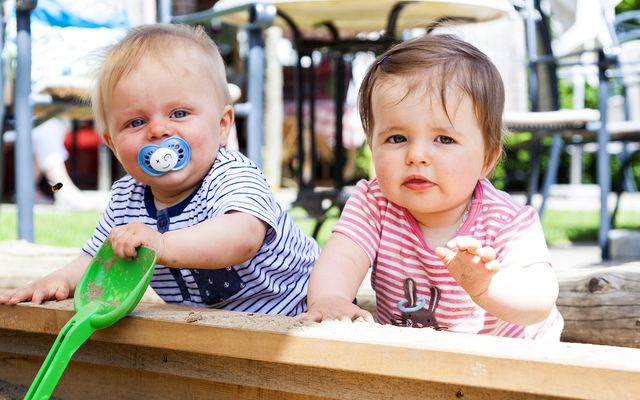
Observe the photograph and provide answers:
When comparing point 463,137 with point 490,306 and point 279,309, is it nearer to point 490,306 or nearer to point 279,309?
point 490,306

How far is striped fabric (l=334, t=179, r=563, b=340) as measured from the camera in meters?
1.62

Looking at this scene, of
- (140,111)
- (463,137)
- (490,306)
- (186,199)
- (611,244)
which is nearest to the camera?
(490,306)

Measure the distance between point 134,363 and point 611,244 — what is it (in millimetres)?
3220

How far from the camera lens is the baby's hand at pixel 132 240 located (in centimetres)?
150

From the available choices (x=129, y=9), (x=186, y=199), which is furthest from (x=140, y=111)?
(x=129, y=9)

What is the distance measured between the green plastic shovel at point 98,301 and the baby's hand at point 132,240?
0.01m

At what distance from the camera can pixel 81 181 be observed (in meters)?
9.67

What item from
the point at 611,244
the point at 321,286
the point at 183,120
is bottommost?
the point at 611,244

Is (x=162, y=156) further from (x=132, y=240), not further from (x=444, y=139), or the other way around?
(x=444, y=139)

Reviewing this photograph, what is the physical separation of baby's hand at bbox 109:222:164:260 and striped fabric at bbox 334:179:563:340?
15.0 inches

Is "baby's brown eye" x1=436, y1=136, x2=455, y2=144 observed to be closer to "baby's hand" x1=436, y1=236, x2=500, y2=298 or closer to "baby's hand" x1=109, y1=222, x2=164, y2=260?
"baby's hand" x1=436, y1=236, x2=500, y2=298

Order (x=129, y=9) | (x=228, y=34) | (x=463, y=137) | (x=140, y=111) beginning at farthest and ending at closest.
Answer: (x=228, y=34)
(x=129, y=9)
(x=140, y=111)
(x=463, y=137)

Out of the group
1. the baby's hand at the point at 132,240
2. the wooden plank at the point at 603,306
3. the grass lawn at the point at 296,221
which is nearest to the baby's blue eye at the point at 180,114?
the baby's hand at the point at 132,240

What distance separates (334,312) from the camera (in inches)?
57.6
